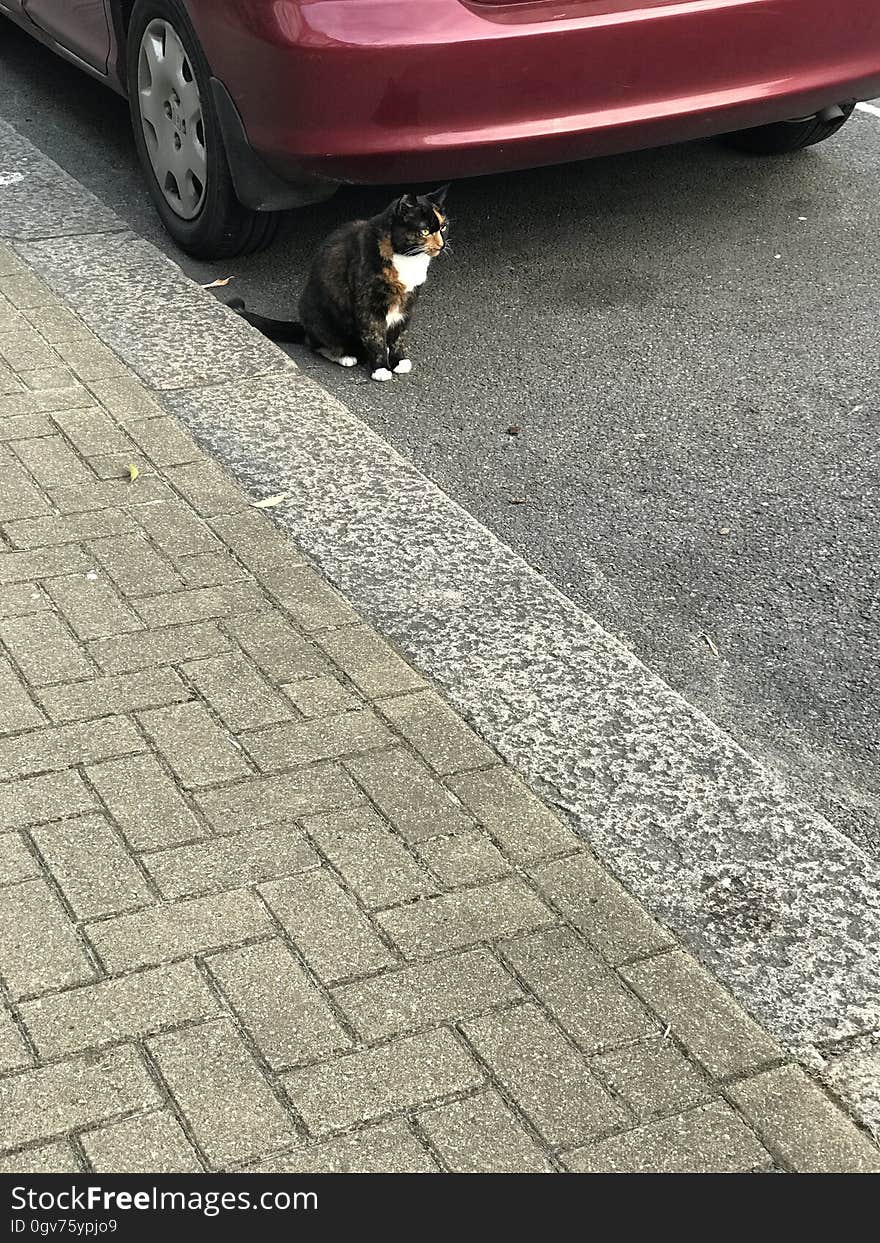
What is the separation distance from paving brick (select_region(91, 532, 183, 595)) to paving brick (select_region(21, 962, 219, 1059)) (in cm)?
119

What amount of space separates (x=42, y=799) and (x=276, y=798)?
419 mm

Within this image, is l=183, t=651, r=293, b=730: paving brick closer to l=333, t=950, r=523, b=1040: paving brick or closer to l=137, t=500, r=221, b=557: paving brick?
l=137, t=500, r=221, b=557: paving brick

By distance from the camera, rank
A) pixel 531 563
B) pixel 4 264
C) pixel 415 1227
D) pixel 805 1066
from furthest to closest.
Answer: pixel 4 264 < pixel 531 563 < pixel 805 1066 < pixel 415 1227

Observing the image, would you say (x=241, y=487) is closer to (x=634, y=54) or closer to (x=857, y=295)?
(x=634, y=54)

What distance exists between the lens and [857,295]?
5.34m

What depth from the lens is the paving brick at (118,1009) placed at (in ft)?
7.66

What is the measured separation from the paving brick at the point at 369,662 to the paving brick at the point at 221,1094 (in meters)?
0.94

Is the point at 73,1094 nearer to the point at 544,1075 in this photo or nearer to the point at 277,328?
the point at 544,1075

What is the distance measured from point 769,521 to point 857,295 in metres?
1.67

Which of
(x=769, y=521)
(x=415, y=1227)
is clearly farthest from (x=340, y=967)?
(x=769, y=521)

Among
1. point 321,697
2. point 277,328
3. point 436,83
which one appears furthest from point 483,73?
point 321,697

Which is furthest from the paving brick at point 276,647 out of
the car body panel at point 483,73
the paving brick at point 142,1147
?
the car body panel at point 483,73

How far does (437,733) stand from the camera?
9.94 feet

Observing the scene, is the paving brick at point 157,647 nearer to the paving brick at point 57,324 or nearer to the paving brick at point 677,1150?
the paving brick at point 677,1150
